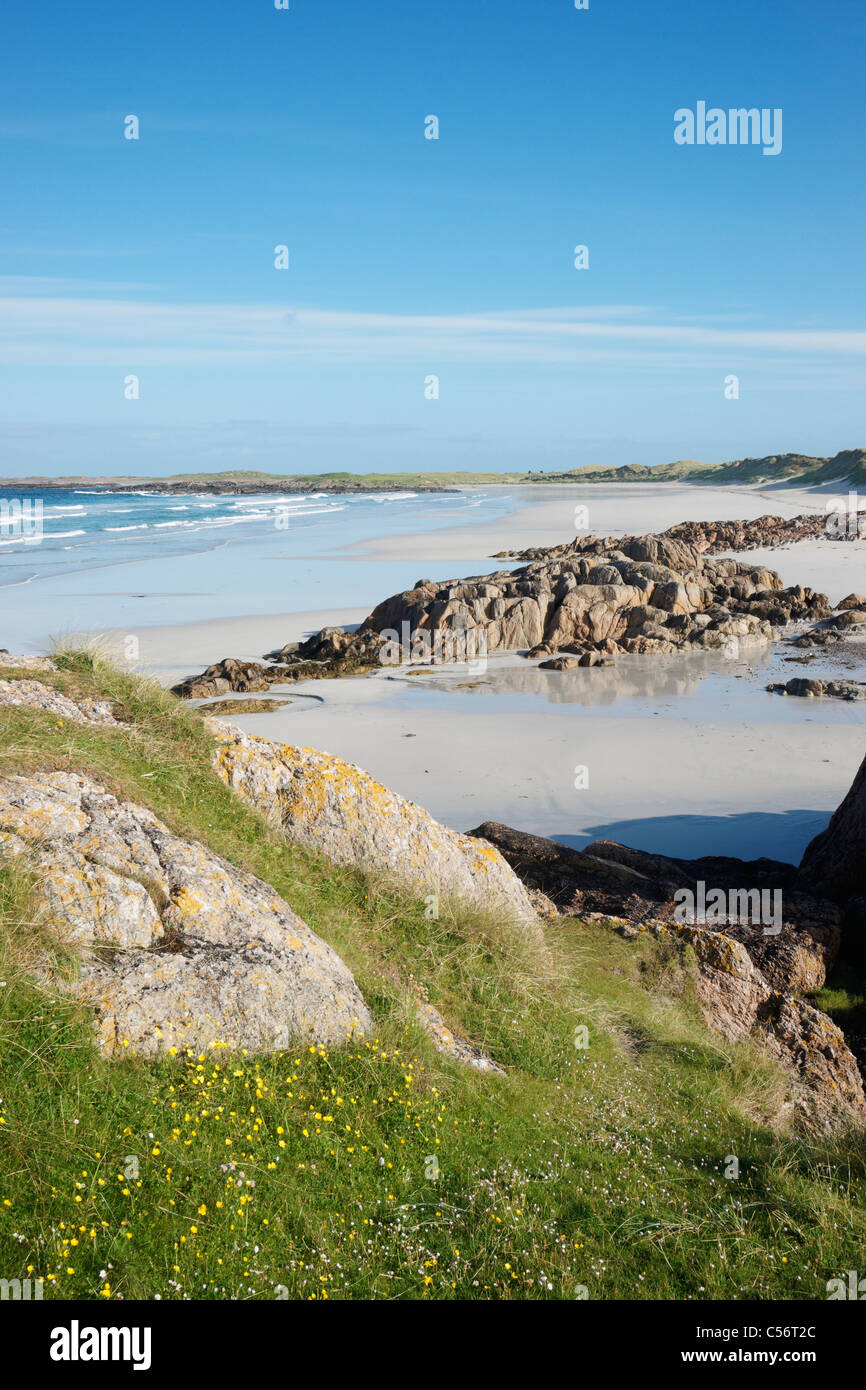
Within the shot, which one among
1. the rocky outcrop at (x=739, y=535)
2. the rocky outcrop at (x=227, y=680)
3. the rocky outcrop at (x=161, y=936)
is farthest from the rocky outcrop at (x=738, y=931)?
the rocky outcrop at (x=739, y=535)

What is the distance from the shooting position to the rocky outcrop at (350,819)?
7.67 metres

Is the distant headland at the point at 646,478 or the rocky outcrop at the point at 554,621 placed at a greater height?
the distant headland at the point at 646,478

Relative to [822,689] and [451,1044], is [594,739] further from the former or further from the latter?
[451,1044]

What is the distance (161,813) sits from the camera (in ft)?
21.2

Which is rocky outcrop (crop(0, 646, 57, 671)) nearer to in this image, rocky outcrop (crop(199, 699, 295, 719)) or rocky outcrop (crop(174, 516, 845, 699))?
rocky outcrop (crop(199, 699, 295, 719))

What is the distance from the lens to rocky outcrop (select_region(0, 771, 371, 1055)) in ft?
15.9

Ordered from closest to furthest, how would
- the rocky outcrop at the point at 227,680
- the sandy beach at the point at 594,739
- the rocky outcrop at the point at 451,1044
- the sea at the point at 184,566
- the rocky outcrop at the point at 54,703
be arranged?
the rocky outcrop at the point at 451,1044
the rocky outcrop at the point at 54,703
the sandy beach at the point at 594,739
the rocky outcrop at the point at 227,680
the sea at the point at 184,566

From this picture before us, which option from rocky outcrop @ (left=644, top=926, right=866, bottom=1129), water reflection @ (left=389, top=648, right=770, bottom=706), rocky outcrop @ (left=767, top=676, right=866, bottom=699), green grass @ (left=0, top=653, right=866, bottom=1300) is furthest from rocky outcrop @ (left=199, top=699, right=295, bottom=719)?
green grass @ (left=0, top=653, right=866, bottom=1300)

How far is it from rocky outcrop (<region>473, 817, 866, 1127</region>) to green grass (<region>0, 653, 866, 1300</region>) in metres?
1.02

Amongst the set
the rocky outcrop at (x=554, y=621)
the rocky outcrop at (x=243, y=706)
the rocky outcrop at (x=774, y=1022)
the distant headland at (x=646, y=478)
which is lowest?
the rocky outcrop at (x=774, y=1022)

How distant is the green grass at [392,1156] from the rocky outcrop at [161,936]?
146mm

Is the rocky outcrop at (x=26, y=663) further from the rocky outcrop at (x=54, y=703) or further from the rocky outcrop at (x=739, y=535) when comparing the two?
the rocky outcrop at (x=739, y=535)

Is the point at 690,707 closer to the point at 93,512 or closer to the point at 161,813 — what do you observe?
the point at 161,813
